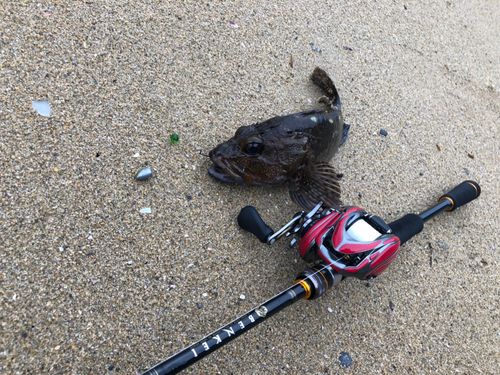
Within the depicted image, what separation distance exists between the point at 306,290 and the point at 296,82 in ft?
5.95

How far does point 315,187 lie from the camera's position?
2188mm

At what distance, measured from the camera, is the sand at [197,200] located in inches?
67.4

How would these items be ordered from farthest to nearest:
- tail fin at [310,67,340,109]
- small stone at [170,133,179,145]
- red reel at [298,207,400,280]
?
tail fin at [310,67,340,109] < small stone at [170,133,179,145] < red reel at [298,207,400,280]

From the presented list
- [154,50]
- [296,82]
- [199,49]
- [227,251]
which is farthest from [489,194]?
[154,50]

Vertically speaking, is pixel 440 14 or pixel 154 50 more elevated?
pixel 440 14

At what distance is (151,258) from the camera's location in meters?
1.89

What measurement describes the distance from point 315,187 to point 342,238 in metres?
0.44

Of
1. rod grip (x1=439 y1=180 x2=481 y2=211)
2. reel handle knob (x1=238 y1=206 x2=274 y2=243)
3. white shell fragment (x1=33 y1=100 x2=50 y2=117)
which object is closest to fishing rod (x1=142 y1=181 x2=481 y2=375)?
reel handle knob (x1=238 y1=206 x2=274 y2=243)

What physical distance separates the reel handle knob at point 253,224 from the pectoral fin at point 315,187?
0.32m

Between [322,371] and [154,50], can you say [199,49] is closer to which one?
[154,50]

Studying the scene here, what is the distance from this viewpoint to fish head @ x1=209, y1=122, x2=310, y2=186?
6.78 ft

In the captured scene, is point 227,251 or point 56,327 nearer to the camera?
point 56,327

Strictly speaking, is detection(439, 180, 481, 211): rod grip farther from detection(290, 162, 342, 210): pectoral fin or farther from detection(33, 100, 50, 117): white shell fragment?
detection(33, 100, 50, 117): white shell fragment

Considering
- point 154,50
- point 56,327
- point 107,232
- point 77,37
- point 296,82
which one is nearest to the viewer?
point 56,327
